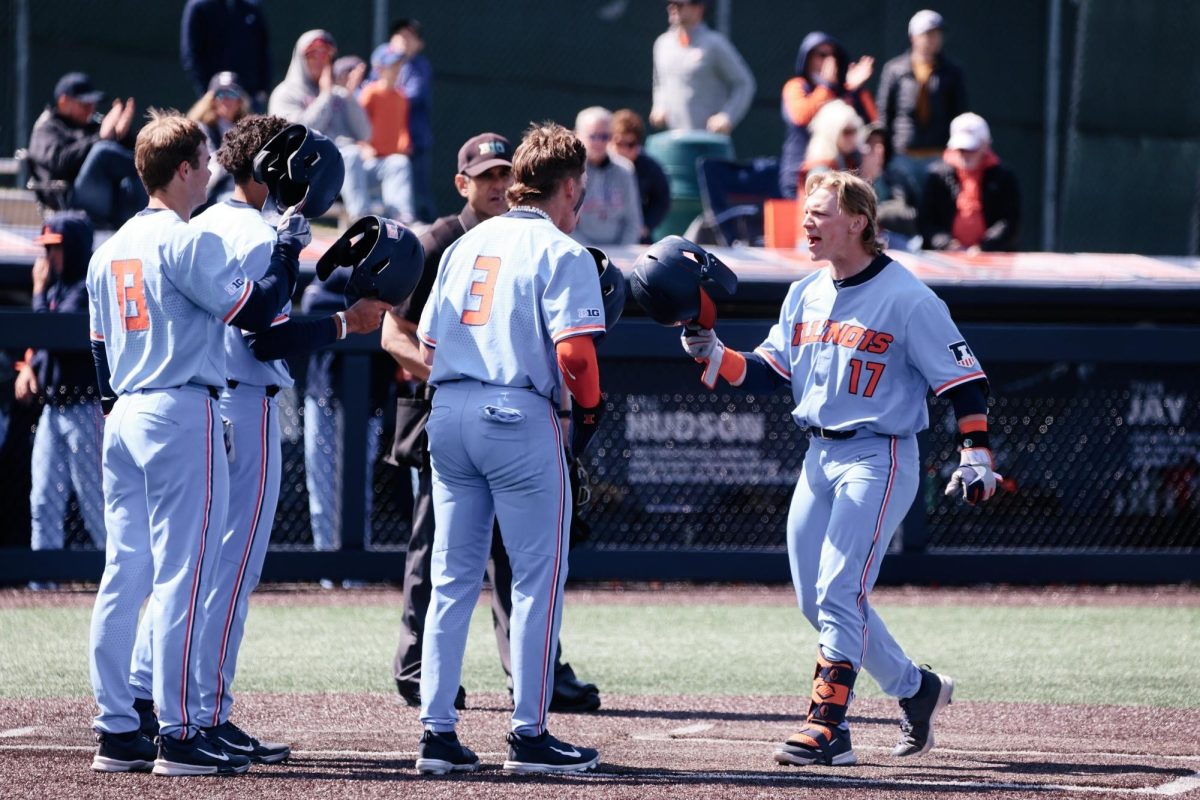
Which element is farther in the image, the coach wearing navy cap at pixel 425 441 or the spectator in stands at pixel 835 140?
the spectator in stands at pixel 835 140

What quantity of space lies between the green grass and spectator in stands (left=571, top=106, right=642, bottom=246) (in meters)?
2.88

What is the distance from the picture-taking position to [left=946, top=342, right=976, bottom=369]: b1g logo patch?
17.2 ft

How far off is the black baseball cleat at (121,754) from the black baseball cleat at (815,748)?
185 centimetres

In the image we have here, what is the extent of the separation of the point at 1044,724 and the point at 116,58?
10.9 metres

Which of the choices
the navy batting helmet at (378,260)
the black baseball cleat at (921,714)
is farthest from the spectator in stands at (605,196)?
the black baseball cleat at (921,714)

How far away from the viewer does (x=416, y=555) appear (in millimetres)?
6402

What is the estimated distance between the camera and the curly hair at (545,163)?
16.3ft

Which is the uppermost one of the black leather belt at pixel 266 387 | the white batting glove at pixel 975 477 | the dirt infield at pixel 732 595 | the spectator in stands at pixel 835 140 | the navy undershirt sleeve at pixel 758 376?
the spectator in stands at pixel 835 140

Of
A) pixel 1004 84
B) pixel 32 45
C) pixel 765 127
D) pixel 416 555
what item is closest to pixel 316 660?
pixel 416 555

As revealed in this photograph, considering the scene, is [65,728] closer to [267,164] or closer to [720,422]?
[267,164]

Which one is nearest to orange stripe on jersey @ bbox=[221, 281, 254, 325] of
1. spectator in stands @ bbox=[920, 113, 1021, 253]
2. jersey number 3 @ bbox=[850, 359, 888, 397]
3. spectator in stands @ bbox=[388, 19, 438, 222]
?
jersey number 3 @ bbox=[850, 359, 888, 397]

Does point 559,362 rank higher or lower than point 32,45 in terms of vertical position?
lower

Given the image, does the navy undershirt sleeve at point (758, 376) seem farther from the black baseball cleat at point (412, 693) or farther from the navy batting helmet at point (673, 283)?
the black baseball cleat at point (412, 693)

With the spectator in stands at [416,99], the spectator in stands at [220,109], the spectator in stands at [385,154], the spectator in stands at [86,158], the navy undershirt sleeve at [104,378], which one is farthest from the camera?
the spectator in stands at [416,99]
